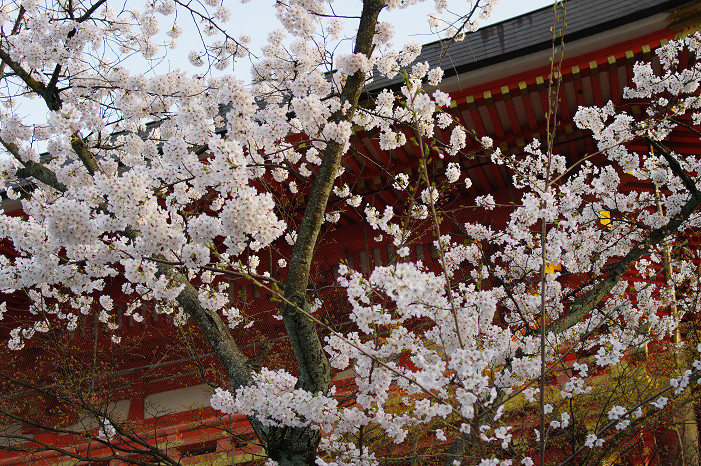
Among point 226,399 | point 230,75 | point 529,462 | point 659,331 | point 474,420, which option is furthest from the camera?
point 659,331

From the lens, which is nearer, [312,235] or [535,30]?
[312,235]

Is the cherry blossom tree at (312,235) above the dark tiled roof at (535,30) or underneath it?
underneath

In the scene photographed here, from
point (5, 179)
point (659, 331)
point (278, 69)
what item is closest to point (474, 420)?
point (659, 331)

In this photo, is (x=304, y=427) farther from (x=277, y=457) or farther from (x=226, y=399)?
(x=226, y=399)

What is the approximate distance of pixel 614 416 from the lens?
2602 mm

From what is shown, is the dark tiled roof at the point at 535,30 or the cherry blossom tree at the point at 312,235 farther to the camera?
the dark tiled roof at the point at 535,30

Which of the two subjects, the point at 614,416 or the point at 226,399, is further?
the point at 226,399

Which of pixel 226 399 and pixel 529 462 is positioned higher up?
pixel 226 399

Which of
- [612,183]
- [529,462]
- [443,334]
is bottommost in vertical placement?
[529,462]

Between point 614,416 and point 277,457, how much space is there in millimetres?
1824

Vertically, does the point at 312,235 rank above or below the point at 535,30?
below

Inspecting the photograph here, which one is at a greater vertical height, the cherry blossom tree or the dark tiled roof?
the dark tiled roof

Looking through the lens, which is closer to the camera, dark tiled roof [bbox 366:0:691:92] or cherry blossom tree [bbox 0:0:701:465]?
cherry blossom tree [bbox 0:0:701:465]

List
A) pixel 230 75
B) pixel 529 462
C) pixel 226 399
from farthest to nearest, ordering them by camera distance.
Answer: pixel 226 399 < pixel 230 75 < pixel 529 462
